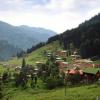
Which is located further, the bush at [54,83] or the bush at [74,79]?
the bush at [74,79]

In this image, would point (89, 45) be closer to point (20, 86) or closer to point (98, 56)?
point (98, 56)

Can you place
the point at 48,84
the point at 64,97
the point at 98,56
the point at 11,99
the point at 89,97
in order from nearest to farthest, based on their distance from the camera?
the point at 89,97 < the point at 64,97 < the point at 11,99 < the point at 48,84 < the point at 98,56

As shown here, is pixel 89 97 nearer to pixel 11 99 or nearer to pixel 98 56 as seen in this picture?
pixel 11 99

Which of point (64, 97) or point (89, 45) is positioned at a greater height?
point (89, 45)

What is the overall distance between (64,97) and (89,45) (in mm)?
117314

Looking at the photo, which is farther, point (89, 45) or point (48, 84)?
point (89, 45)

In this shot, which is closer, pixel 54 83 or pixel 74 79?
pixel 54 83

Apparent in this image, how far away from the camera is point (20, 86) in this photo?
4924 inches

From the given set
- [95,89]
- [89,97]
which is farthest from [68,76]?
[89,97]

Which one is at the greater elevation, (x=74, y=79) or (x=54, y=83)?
(x=74, y=79)

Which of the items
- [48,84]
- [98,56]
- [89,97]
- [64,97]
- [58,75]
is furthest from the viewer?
[98,56]

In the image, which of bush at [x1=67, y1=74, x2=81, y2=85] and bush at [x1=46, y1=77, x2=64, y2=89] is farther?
bush at [x1=67, y1=74, x2=81, y2=85]

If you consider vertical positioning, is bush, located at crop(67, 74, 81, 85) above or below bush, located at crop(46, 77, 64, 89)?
above

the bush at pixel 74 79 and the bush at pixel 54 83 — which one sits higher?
the bush at pixel 74 79
